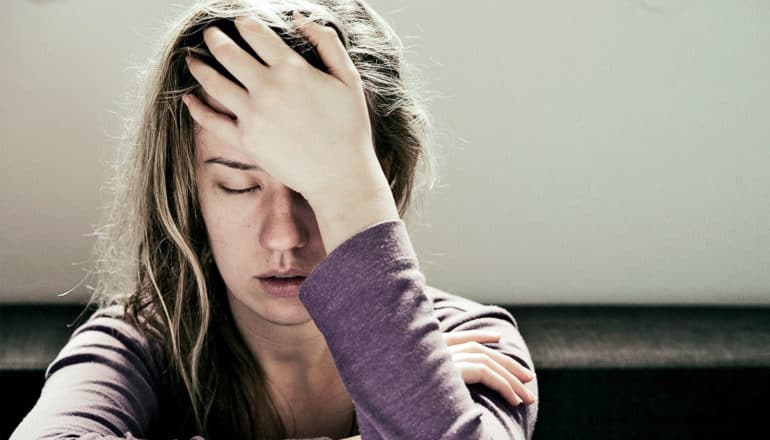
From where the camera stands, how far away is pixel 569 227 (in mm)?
1250

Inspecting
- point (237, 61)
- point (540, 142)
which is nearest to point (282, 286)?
point (237, 61)

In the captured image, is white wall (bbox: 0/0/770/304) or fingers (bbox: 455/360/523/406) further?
white wall (bbox: 0/0/770/304)

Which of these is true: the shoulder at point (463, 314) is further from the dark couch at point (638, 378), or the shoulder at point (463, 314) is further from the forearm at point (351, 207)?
the forearm at point (351, 207)

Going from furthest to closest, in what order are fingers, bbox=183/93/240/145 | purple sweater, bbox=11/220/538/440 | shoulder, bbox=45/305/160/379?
shoulder, bbox=45/305/160/379 < fingers, bbox=183/93/240/145 < purple sweater, bbox=11/220/538/440

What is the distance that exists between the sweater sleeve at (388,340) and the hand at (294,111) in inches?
2.7

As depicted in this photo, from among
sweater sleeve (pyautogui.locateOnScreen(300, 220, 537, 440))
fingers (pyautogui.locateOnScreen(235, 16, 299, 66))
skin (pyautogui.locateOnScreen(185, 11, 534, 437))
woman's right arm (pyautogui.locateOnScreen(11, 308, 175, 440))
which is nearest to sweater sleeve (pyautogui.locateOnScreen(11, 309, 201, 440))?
woman's right arm (pyautogui.locateOnScreen(11, 308, 175, 440))

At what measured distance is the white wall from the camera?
112cm

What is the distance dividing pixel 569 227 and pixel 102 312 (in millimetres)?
678

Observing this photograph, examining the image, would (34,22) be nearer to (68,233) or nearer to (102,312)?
(68,233)

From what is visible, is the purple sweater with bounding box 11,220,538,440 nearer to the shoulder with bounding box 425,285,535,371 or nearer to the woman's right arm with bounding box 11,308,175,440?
the woman's right arm with bounding box 11,308,175,440

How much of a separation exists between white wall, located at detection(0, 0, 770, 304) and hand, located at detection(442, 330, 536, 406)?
36cm

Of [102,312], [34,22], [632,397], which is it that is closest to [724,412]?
[632,397]

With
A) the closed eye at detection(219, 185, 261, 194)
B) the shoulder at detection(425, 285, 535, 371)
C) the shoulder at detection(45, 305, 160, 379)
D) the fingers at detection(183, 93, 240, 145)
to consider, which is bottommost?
the shoulder at detection(425, 285, 535, 371)

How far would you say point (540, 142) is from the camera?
121cm
